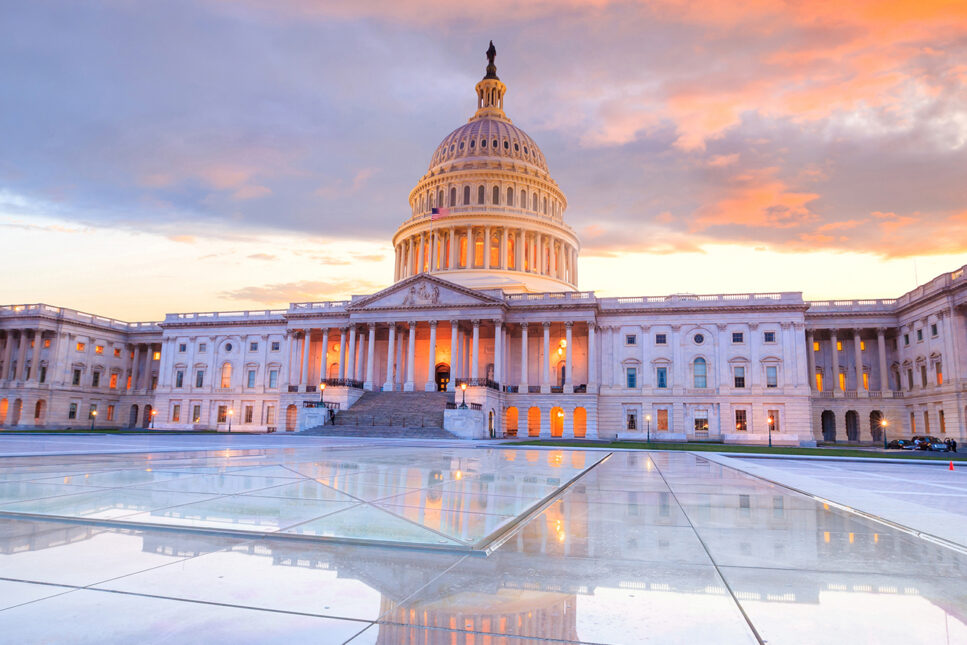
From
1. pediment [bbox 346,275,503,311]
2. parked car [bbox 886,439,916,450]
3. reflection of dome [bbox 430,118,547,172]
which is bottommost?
parked car [bbox 886,439,916,450]

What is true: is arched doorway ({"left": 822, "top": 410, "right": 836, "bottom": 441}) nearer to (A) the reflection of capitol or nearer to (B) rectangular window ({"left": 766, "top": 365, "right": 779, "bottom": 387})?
(B) rectangular window ({"left": 766, "top": 365, "right": 779, "bottom": 387})

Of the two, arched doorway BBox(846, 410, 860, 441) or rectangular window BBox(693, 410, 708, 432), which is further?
arched doorway BBox(846, 410, 860, 441)

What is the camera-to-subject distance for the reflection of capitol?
14.6 feet

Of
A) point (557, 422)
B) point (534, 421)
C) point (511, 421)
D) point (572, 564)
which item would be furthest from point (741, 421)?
point (572, 564)

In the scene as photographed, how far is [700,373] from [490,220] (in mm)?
36544

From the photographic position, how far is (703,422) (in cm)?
6694

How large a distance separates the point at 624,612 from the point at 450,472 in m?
12.0

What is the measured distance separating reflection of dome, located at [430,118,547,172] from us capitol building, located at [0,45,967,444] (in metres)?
12.5

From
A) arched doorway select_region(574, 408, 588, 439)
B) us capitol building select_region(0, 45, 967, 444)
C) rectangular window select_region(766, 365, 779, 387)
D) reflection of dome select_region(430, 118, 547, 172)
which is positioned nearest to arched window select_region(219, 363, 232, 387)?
us capitol building select_region(0, 45, 967, 444)

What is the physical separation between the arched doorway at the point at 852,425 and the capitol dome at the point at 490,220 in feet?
128

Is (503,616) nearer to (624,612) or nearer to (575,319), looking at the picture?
(624,612)

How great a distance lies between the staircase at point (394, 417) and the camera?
2116 inches

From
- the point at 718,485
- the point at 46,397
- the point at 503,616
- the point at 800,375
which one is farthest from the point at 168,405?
the point at 503,616

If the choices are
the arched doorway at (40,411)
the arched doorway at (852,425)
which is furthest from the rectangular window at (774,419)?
the arched doorway at (40,411)
